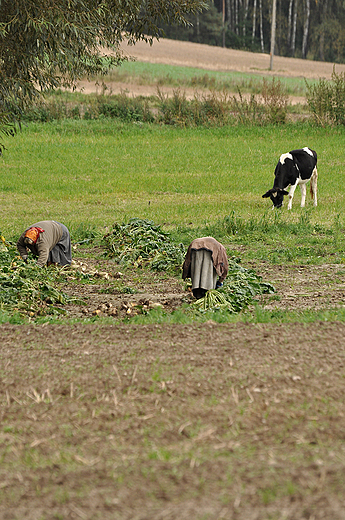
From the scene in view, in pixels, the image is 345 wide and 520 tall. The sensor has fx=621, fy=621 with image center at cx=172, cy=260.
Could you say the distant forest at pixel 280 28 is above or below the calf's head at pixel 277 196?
above

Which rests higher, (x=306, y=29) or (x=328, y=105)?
(x=306, y=29)

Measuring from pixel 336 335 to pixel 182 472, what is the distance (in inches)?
122

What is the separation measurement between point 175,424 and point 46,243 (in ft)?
21.2

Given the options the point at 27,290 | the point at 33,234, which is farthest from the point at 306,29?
the point at 27,290

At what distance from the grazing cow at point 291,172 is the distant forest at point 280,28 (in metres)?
64.3

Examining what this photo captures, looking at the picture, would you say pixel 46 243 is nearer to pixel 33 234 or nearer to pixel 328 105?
pixel 33 234

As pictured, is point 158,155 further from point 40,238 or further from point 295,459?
point 295,459

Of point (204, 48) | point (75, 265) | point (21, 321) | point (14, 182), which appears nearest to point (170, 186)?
point (14, 182)

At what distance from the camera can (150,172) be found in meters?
23.1

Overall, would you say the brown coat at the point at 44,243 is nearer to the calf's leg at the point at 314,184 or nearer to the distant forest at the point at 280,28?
the calf's leg at the point at 314,184

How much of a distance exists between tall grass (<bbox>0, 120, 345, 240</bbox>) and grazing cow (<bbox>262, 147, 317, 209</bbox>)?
0.64 meters

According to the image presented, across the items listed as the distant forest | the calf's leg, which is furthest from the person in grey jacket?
the distant forest

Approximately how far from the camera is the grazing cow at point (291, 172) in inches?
637

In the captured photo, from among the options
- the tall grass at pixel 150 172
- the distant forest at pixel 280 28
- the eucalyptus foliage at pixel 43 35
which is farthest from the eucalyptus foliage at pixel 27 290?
the distant forest at pixel 280 28
